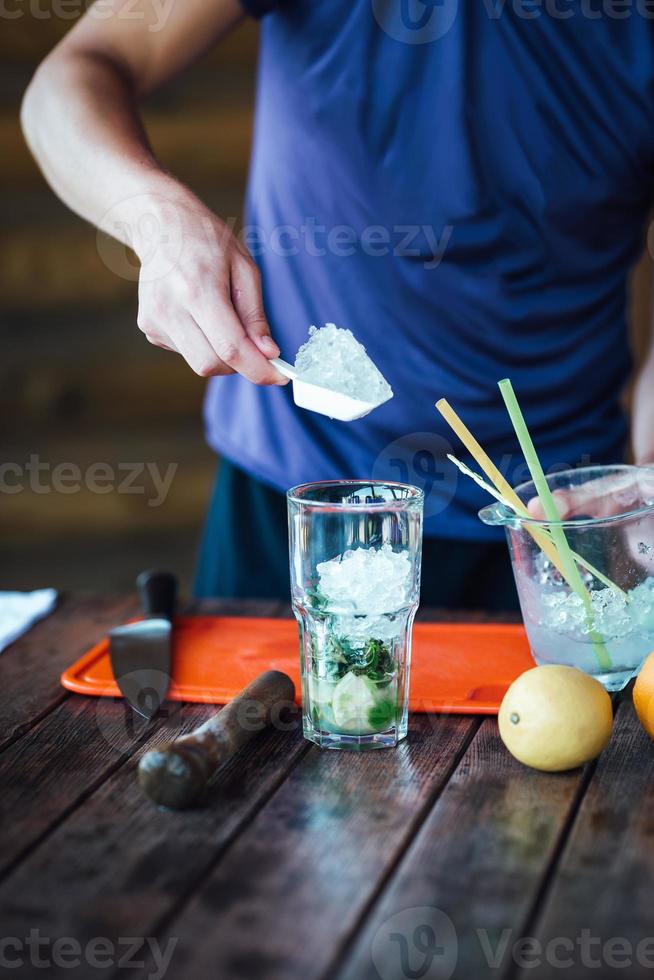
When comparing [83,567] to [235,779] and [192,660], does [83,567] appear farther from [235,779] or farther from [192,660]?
[235,779]

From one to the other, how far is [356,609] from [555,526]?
0.22 m

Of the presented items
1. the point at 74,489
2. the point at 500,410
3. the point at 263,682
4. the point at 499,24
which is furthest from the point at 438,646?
the point at 74,489

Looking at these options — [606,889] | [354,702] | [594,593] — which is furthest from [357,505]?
[606,889]

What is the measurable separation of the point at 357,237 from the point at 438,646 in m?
0.57

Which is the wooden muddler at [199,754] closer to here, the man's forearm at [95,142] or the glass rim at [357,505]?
the glass rim at [357,505]

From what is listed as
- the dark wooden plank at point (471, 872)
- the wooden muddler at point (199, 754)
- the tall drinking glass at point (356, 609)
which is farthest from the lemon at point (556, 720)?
the wooden muddler at point (199, 754)

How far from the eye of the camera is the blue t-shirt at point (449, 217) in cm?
141

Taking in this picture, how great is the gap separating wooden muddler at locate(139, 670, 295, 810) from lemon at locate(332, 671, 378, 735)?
81 mm

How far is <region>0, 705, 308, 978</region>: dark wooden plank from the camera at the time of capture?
29.4 inches

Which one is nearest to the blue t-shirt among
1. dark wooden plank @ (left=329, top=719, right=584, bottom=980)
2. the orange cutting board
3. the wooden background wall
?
the orange cutting board

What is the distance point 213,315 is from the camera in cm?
106

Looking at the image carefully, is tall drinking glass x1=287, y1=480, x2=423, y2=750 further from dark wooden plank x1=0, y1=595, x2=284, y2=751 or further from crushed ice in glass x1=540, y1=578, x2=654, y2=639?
dark wooden plank x1=0, y1=595, x2=284, y2=751

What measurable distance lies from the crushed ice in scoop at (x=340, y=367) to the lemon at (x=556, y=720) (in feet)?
1.02

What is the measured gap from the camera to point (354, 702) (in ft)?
3.31
